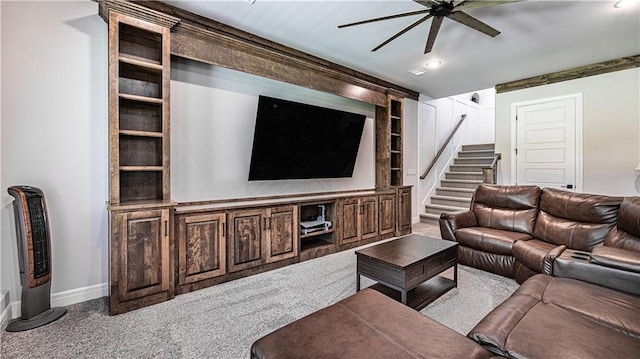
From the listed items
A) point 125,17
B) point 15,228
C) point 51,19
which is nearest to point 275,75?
point 125,17

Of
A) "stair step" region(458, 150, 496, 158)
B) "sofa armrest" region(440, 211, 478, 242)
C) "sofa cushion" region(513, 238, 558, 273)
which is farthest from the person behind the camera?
"stair step" region(458, 150, 496, 158)

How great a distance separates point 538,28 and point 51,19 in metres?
4.66

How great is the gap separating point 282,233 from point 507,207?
2801 millimetres

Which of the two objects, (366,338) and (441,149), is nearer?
(366,338)

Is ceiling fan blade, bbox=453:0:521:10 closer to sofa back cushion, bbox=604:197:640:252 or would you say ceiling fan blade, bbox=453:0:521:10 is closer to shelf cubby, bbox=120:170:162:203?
sofa back cushion, bbox=604:197:640:252

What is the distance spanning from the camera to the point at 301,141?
3.70m

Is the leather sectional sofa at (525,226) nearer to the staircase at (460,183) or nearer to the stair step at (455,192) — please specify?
the staircase at (460,183)

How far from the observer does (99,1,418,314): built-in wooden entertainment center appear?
7.74 ft

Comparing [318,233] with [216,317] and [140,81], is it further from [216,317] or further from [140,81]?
[140,81]

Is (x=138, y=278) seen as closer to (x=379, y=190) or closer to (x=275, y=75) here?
(x=275, y=75)

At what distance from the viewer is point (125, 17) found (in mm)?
2391

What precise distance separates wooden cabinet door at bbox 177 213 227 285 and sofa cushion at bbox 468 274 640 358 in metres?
2.30

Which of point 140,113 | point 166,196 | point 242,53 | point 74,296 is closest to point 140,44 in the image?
point 140,113

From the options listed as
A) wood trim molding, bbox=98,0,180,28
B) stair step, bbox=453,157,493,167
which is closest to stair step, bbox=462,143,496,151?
stair step, bbox=453,157,493,167
